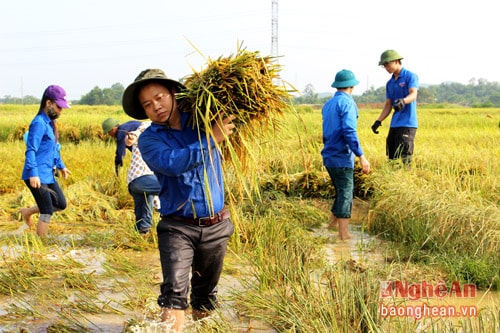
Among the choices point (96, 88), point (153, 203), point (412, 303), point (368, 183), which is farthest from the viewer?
point (96, 88)

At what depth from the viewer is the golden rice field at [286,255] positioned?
2.92 m

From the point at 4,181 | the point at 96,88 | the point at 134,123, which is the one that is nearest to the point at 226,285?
the point at 134,123

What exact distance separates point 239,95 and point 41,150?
3.10 metres

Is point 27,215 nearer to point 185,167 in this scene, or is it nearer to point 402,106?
point 185,167

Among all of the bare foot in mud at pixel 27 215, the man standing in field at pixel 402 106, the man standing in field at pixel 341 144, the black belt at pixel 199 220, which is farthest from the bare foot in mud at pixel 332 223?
the bare foot in mud at pixel 27 215

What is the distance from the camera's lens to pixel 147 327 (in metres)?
2.75

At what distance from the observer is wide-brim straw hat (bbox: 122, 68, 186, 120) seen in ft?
9.12

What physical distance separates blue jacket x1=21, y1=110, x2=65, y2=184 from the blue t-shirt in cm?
413

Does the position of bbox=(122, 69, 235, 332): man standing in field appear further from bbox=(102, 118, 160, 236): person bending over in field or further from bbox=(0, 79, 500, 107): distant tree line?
bbox=(0, 79, 500, 107): distant tree line

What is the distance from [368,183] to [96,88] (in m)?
96.0

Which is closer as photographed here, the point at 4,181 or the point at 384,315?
the point at 384,315

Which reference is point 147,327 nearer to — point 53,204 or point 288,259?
point 288,259

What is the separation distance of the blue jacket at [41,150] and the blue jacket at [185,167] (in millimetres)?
2599

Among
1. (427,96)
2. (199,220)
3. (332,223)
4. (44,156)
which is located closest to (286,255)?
(199,220)
